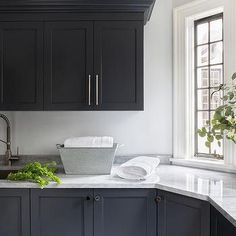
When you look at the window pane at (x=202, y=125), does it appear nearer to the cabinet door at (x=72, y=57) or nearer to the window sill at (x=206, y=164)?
the window sill at (x=206, y=164)

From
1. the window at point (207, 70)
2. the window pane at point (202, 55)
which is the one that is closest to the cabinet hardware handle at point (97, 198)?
the window at point (207, 70)

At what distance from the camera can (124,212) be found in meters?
2.12

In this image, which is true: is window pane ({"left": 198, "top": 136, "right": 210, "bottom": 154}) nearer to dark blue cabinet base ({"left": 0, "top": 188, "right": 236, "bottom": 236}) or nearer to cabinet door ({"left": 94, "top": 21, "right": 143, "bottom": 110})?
cabinet door ({"left": 94, "top": 21, "right": 143, "bottom": 110})

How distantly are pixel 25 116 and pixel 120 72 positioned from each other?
101 cm

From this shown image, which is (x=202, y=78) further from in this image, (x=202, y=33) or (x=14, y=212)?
(x=14, y=212)

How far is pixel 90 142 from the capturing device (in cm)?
238

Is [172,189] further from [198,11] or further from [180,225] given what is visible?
[198,11]

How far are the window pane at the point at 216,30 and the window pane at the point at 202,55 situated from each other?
0.32ft

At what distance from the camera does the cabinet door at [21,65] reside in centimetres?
246

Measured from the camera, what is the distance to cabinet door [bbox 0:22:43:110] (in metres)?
2.46

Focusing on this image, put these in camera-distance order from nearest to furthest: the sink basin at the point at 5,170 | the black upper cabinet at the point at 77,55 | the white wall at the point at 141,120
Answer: the black upper cabinet at the point at 77,55 < the sink basin at the point at 5,170 < the white wall at the point at 141,120

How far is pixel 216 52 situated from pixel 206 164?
0.95m

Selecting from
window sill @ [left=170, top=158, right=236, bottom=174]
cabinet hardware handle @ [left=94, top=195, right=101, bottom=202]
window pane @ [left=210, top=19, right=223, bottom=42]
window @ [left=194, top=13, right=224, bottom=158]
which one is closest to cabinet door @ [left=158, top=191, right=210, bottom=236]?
cabinet hardware handle @ [left=94, top=195, right=101, bottom=202]

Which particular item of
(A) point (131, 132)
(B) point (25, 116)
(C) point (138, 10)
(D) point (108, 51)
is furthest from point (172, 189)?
(B) point (25, 116)
